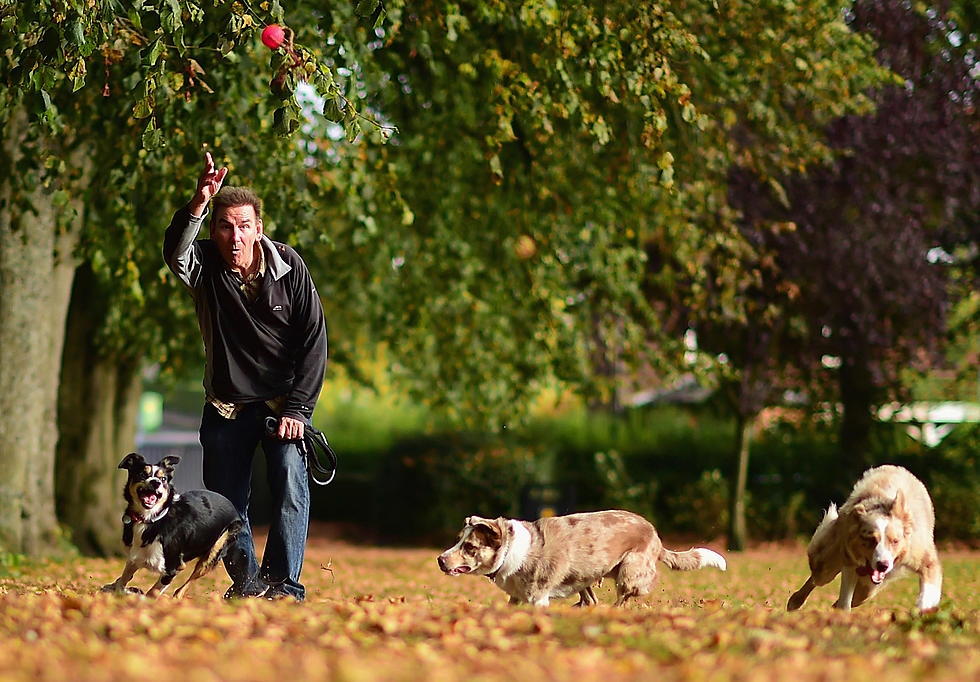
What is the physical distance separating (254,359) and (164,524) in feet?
3.10

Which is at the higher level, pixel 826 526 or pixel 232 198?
pixel 232 198

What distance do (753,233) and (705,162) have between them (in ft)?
7.79

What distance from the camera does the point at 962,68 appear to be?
13.6m

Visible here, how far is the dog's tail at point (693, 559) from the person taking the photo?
6.46 meters

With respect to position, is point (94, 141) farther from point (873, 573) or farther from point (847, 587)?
point (873, 573)

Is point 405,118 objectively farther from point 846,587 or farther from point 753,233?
point 846,587

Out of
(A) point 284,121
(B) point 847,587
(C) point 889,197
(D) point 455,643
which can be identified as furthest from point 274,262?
(C) point 889,197

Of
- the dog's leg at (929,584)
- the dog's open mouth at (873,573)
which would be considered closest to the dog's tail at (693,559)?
the dog's open mouth at (873,573)

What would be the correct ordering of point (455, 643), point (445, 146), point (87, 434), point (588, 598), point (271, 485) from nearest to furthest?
point (455, 643)
point (271, 485)
point (588, 598)
point (445, 146)
point (87, 434)

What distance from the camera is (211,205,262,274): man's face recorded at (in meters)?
5.81

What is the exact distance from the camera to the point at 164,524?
18.3ft

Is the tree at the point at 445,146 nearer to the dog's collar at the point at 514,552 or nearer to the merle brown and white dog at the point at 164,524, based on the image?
the merle brown and white dog at the point at 164,524

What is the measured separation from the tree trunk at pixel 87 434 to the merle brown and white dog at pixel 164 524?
8.08 metres

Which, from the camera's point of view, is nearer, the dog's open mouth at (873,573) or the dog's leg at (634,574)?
the dog's open mouth at (873,573)
